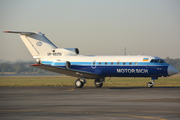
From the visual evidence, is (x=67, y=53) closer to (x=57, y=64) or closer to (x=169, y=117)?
(x=57, y=64)

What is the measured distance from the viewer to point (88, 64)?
126ft

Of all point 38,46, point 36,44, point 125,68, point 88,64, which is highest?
point 36,44

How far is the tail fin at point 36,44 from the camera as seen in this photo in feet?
134

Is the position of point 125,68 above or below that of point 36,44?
below

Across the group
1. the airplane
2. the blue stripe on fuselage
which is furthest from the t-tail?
the blue stripe on fuselage

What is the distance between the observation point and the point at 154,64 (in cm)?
3606

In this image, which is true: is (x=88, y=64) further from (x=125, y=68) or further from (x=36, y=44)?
(x=36, y=44)

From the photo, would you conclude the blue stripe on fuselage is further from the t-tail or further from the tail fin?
the tail fin

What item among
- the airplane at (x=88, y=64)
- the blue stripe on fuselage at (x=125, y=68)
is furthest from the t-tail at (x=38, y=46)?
the blue stripe on fuselage at (x=125, y=68)

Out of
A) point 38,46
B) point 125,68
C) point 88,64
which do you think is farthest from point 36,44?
point 125,68

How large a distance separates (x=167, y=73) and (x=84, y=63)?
35.3 feet

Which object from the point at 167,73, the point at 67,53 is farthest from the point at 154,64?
the point at 67,53

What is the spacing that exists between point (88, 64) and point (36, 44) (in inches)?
324

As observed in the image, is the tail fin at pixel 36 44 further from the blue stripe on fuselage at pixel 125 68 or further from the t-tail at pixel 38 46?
the blue stripe on fuselage at pixel 125 68
